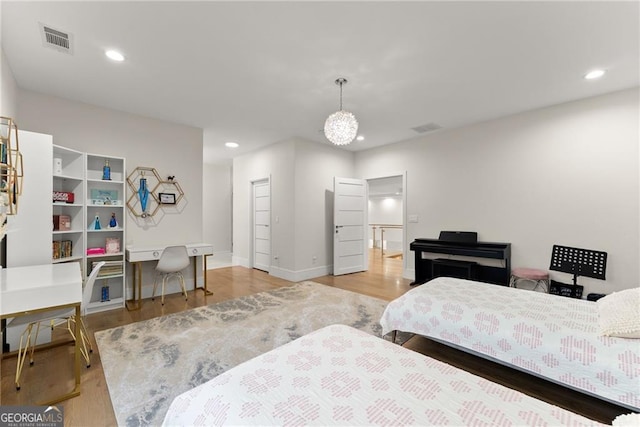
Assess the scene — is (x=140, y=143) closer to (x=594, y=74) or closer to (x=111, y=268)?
(x=111, y=268)

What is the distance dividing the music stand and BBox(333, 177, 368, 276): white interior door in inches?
128

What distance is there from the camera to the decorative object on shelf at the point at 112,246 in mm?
3654

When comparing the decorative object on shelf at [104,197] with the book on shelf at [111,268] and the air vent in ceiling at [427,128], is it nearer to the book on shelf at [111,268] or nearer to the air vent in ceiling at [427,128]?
the book on shelf at [111,268]

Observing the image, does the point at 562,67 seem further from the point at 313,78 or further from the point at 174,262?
the point at 174,262

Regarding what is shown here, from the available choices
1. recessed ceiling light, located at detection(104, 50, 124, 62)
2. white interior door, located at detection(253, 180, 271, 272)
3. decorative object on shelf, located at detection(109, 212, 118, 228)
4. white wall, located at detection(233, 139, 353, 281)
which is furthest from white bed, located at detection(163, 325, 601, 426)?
white interior door, located at detection(253, 180, 271, 272)

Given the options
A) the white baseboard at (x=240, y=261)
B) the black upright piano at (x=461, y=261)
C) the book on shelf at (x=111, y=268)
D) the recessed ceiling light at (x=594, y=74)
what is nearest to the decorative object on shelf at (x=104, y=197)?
the book on shelf at (x=111, y=268)

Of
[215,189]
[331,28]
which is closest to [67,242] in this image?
[331,28]

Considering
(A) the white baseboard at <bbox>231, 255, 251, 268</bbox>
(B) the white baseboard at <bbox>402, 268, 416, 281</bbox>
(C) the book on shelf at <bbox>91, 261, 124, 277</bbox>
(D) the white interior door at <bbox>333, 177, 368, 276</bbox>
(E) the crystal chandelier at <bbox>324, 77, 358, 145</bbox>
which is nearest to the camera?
(E) the crystal chandelier at <bbox>324, 77, 358, 145</bbox>

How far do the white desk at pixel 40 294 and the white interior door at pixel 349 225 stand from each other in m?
4.12

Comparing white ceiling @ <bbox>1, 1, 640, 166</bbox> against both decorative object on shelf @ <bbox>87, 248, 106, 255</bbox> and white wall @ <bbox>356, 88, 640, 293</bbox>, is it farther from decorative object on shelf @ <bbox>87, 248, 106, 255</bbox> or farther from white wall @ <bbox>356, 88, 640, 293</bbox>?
decorative object on shelf @ <bbox>87, 248, 106, 255</bbox>

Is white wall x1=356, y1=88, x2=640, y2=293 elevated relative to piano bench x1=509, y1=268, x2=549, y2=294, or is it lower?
elevated

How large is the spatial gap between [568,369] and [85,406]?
10.1 feet

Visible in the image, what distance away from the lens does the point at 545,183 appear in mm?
3869

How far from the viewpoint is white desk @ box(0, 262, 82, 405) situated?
167cm
